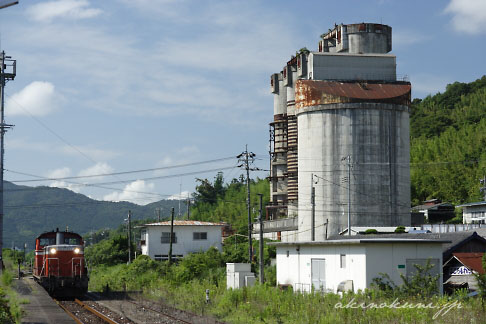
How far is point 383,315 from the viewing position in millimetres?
20984

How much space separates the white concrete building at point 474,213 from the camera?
218 ft

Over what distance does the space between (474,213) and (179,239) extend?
3270 cm

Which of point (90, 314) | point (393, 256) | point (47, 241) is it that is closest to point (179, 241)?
point (47, 241)

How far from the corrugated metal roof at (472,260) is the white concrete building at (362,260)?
13.0 feet

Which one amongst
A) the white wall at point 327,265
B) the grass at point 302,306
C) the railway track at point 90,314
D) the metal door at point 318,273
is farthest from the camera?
the metal door at point 318,273

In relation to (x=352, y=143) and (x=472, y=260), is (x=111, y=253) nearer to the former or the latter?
(x=352, y=143)

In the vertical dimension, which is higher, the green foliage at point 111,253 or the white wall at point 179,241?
the white wall at point 179,241

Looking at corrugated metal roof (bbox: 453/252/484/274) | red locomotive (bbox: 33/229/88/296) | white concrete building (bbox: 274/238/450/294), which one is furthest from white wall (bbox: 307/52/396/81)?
red locomotive (bbox: 33/229/88/296)

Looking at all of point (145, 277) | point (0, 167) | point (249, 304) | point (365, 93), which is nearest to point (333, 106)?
point (365, 93)

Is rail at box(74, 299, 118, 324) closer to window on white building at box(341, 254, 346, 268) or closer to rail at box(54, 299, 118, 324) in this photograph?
rail at box(54, 299, 118, 324)

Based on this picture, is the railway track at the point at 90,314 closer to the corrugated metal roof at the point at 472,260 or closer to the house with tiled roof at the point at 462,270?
the house with tiled roof at the point at 462,270

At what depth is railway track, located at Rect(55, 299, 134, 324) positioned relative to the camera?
25297mm

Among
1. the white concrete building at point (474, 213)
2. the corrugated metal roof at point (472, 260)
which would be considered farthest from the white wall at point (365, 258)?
the white concrete building at point (474, 213)

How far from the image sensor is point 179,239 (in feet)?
225
